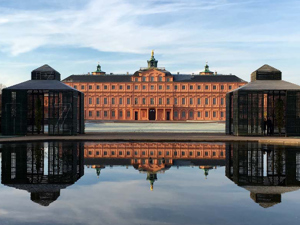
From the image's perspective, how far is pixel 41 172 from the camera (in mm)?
11141

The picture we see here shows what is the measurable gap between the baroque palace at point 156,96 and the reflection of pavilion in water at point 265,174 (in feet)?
239

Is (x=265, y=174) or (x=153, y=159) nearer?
(x=265, y=174)

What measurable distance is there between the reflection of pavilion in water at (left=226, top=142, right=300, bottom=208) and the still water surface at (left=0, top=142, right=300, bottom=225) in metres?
0.02

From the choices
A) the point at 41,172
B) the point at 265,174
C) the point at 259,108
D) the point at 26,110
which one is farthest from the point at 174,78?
the point at 41,172

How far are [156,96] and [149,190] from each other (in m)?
80.6

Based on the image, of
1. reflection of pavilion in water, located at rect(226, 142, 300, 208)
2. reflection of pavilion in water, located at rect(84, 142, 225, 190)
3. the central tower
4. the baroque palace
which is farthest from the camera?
the central tower

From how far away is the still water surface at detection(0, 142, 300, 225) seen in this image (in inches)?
261

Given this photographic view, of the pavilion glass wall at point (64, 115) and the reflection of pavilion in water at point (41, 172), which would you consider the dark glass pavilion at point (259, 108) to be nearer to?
the pavilion glass wall at point (64, 115)

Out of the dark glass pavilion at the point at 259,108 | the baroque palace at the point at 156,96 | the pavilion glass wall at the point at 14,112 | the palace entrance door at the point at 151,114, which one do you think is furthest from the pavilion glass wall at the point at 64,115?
the palace entrance door at the point at 151,114

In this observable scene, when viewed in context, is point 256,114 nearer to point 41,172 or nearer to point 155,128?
point 155,128

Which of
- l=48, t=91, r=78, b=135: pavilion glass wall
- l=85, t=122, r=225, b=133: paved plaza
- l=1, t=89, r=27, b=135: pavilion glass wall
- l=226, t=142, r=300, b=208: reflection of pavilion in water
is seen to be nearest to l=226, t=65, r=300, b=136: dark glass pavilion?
l=85, t=122, r=225, b=133: paved plaza

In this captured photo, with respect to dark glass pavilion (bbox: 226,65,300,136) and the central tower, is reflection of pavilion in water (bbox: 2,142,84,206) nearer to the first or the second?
dark glass pavilion (bbox: 226,65,300,136)

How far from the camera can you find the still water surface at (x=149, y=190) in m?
6.62

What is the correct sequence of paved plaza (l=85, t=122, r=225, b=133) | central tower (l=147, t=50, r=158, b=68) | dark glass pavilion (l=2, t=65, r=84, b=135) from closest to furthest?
dark glass pavilion (l=2, t=65, r=84, b=135)
paved plaza (l=85, t=122, r=225, b=133)
central tower (l=147, t=50, r=158, b=68)
